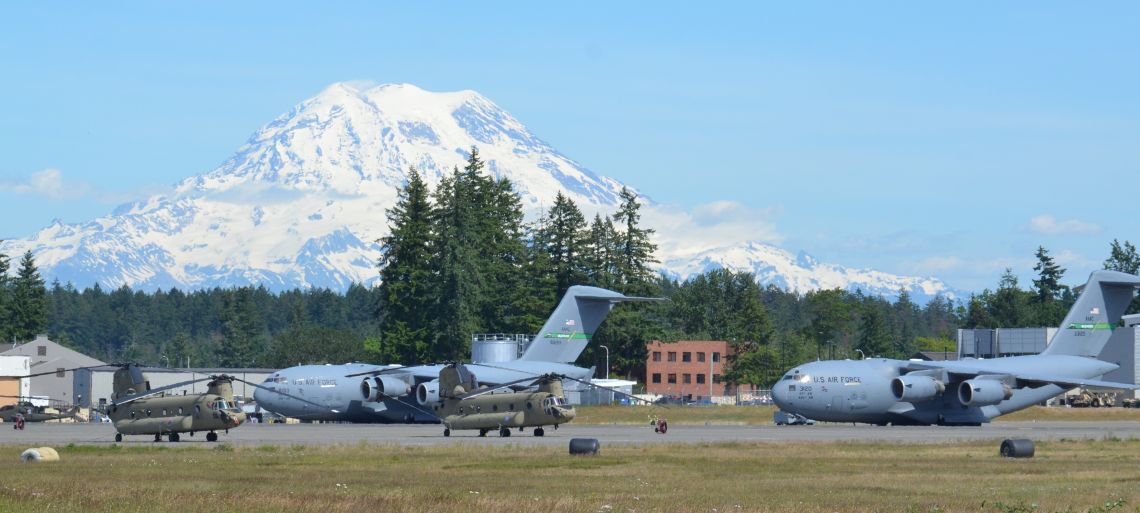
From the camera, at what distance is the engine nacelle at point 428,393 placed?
68.4 metres

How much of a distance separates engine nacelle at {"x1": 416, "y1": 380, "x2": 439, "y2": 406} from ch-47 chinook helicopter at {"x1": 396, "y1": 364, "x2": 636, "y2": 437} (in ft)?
30.6

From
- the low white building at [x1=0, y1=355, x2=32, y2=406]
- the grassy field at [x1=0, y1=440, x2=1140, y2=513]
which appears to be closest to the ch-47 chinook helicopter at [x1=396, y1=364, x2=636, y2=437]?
the grassy field at [x1=0, y1=440, x2=1140, y2=513]

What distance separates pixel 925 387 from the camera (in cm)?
6669

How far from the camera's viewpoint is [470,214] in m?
129

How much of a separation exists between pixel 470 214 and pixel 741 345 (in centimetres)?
5137

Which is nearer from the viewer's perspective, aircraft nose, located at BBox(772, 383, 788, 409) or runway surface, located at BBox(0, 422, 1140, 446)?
runway surface, located at BBox(0, 422, 1140, 446)

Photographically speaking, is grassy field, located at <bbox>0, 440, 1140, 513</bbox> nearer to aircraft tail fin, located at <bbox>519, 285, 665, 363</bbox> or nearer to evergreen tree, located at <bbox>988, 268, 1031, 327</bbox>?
aircraft tail fin, located at <bbox>519, 285, 665, 363</bbox>

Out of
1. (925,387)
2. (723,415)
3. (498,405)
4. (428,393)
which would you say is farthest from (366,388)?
(925,387)

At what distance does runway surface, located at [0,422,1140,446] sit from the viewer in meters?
52.5

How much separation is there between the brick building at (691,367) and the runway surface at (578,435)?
333 feet

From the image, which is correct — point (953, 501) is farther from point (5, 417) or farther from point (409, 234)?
point (409, 234)

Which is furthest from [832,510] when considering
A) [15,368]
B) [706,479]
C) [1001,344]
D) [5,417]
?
[1001,344]

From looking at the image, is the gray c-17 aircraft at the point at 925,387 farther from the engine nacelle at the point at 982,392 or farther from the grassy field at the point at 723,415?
the grassy field at the point at 723,415

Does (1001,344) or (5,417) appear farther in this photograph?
(1001,344)
